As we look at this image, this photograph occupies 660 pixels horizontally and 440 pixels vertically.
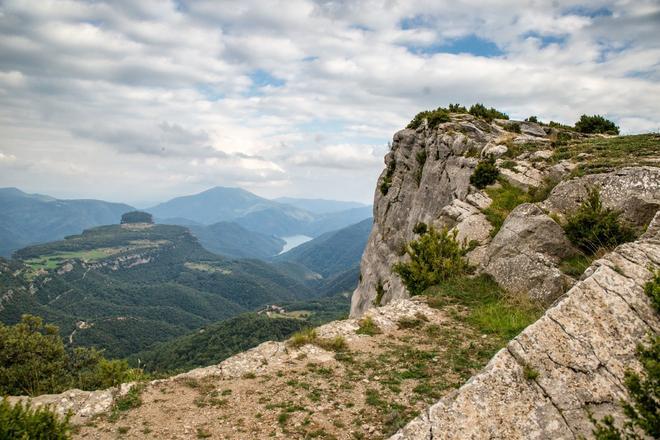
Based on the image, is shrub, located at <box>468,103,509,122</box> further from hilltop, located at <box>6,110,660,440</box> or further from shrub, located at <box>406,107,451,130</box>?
hilltop, located at <box>6,110,660,440</box>

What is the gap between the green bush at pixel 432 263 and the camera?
2025 centimetres

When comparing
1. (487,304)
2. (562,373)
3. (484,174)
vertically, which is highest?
(484,174)

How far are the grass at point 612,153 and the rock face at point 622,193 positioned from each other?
5.90ft

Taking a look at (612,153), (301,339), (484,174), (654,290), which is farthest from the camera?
(484,174)

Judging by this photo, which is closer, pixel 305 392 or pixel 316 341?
pixel 305 392

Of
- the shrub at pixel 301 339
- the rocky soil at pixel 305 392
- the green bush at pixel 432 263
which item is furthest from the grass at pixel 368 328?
the green bush at pixel 432 263

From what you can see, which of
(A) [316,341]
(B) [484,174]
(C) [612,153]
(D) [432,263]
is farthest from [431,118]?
(A) [316,341]

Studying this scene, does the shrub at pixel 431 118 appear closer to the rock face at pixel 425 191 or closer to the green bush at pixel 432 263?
the rock face at pixel 425 191

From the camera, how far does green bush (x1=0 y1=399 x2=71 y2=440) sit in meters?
6.30

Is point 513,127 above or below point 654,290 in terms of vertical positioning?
above

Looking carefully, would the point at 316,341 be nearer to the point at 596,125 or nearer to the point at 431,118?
the point at 431,118

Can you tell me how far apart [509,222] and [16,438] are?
2052 cm

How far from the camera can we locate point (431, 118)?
42.5 m

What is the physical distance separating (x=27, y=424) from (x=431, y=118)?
4229 cm
